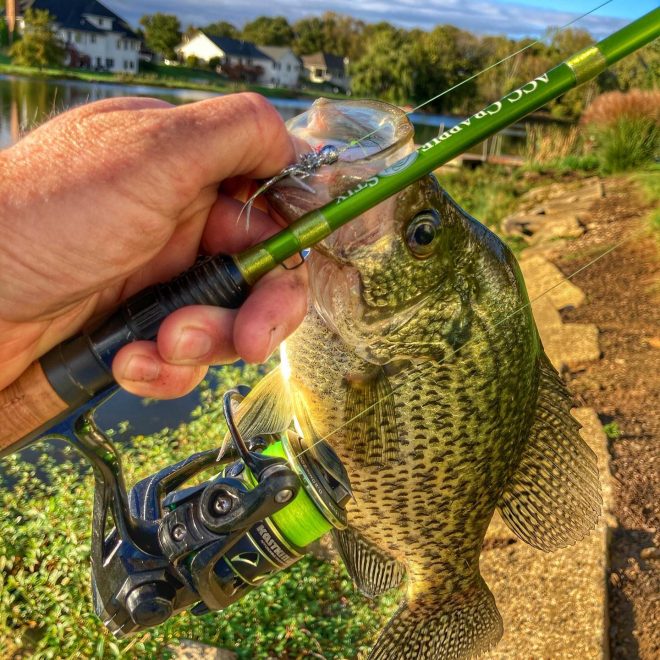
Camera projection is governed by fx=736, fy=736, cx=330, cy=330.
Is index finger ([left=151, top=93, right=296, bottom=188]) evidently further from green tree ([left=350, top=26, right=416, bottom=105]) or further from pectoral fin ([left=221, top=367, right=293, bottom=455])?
green tree ([left=350, top=26, right=416, bottom=105])

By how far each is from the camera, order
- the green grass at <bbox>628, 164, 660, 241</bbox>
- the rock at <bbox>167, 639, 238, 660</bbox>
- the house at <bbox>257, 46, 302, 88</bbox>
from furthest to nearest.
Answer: the house at <bbox>257, 46, 302, 88</bbox>, the green grass at <bbox>628, 164, 660, 241</bbox>, the rock at <bbox>167, 639, 238, 660</bbox>

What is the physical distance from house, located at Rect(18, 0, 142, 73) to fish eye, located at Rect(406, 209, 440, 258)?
56.9 meters

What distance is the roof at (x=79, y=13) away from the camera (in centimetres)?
5386

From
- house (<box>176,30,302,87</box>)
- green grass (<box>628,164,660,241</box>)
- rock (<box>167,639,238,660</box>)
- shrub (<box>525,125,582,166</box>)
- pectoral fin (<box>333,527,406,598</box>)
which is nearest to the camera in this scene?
pectoral fin (<box>333,527,406,598</box>)

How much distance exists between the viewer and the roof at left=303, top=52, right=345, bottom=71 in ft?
251

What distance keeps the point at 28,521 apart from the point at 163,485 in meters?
2.52

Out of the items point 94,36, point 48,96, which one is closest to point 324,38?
point 94,36

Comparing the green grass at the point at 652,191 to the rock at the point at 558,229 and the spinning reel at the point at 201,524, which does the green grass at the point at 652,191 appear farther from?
the spinning reel at the point at 201,524

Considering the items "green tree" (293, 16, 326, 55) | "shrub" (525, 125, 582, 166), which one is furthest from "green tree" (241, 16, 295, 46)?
"shrub" (525, 125, 582, 166)

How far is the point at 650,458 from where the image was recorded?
4.38m

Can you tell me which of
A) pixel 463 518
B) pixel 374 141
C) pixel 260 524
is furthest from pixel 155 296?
pixel 463 518

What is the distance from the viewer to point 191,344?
4.71 ft

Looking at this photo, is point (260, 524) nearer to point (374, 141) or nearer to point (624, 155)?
point (374, 141)

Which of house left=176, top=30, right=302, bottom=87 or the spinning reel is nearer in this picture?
the spinning reel
